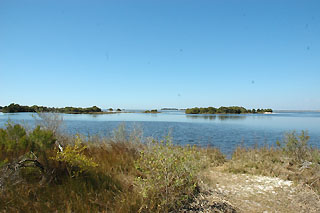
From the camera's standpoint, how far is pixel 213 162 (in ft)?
23.7

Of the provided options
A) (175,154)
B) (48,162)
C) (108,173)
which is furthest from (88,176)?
(175,154)

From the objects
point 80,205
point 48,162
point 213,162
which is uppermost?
point 48,162

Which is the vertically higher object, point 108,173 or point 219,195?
point 108,173

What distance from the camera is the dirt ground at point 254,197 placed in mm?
3285

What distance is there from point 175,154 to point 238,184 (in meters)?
2.14

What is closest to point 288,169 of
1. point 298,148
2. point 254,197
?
point 298,148

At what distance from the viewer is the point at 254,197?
3.79 m

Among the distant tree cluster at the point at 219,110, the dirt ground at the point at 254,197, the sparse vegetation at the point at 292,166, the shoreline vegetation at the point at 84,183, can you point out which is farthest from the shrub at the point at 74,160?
the distant tree cluster at the point at 219,110

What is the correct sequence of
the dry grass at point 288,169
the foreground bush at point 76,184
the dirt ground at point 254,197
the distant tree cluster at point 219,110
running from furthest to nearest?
the distant tree cluster at point 219,110 → the dry grass at point 288,169 → the dirt ground at point 254,197 → the foreground bush at point 76,184

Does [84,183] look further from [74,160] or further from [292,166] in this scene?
[292,166]

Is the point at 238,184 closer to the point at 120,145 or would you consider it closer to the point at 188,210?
the point at 188,210

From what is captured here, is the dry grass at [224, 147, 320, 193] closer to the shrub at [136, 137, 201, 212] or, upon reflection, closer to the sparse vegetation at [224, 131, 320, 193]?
the sparse vegetation at [224, 131, 320, 193]

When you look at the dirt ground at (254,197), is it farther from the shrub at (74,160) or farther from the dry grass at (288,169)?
the shrub at (74,160)

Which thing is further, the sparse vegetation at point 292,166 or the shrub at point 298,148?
the shrub at point 298,148
